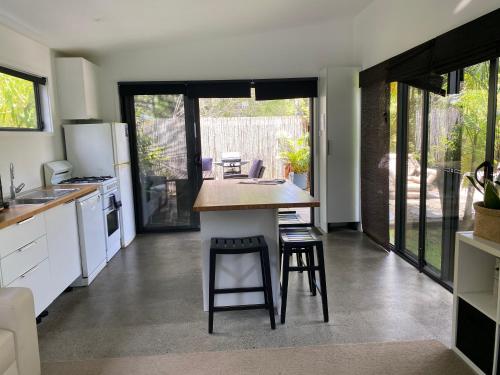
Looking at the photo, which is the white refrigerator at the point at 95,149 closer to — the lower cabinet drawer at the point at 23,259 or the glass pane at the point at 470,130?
the lower cabinet drawer at the point at 23,259

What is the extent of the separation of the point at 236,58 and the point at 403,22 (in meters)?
2.18

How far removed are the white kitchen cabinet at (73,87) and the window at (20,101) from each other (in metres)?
0.31

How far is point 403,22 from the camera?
381cm

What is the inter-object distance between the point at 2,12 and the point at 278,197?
8.70 ft

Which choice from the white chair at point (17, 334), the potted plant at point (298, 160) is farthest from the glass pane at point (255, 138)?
the white chair at point (17, 334)

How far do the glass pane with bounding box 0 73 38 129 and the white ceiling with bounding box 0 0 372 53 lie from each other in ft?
1.58

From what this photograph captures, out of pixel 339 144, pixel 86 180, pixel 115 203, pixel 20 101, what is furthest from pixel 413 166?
pixel 20 101

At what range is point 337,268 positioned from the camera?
3949 mm

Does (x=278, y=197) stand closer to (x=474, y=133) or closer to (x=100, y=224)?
(x=474, y=133)

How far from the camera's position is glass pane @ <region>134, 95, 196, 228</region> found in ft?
17.4

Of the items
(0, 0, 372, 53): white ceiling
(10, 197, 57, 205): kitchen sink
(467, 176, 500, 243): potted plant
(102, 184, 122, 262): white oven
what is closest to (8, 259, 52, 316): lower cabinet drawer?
(10, 197, 57, 205): kitchen sink

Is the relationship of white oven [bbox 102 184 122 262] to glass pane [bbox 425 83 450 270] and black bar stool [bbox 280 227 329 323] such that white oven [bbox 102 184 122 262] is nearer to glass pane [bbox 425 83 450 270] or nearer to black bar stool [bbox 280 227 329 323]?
black bar stool [bbox 280 227 329 323]

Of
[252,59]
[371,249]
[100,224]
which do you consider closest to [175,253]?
[100,224]

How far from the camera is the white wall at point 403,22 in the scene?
2.89 meters
